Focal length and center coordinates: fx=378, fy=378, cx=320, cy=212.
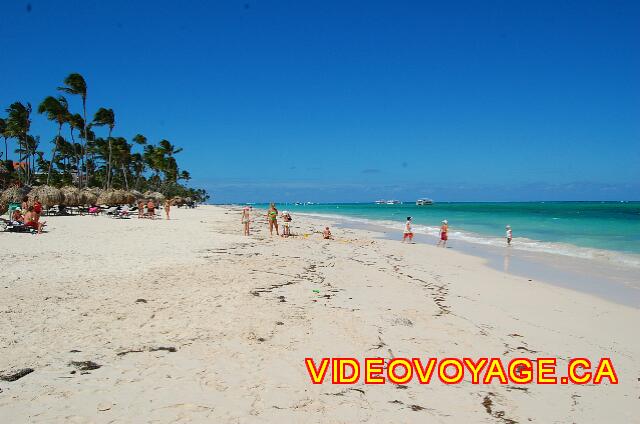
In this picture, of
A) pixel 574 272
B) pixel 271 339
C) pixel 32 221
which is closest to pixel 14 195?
pixel 32 221

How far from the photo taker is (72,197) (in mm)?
28609

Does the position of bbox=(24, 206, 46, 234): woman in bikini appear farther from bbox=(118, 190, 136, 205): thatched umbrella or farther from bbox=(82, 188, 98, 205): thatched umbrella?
bbox=(118, 190, 136, 205): thatched umbrella

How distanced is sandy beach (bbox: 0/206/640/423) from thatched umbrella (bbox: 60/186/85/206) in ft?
68.2

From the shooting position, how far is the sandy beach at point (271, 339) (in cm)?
352

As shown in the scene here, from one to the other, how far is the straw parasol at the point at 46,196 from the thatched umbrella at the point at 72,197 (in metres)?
1.07

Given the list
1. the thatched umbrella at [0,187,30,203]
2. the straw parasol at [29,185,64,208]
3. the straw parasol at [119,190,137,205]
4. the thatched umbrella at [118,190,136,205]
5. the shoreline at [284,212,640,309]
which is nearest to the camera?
the shoreline at [284,212,640,309]

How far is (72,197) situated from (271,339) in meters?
29.8

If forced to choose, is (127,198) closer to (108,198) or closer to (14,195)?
(108,198)

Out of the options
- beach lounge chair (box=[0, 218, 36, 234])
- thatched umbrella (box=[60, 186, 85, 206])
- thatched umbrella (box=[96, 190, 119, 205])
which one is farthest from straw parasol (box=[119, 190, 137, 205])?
beach lounge chair (box=[0, 218, 36, 234])

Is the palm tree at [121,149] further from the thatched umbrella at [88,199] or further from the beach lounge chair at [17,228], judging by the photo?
the beach lounge chair at [17,228]

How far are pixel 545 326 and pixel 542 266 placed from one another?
8.14 metres

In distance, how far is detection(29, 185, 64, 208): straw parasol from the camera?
972 inches

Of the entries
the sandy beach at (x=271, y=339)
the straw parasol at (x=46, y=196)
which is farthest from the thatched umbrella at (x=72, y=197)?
the sandy beach at (x=271, y=339)

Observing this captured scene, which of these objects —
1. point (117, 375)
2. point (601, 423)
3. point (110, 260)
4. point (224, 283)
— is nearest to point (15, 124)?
point (110, 260)
